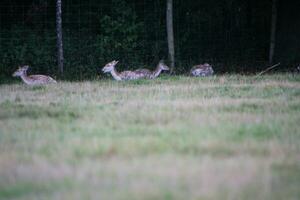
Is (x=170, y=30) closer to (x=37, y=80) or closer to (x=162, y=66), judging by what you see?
(x=162, y=66)

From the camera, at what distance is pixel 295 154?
682cm

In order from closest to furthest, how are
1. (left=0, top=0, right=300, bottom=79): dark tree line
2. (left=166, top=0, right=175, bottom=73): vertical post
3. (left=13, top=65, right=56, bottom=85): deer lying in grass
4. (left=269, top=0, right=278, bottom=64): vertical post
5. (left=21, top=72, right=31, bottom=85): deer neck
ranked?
(left=13, top=65, right=56, bottom=85): deer lying in grass < (left=21, top=72, right=31, bottom=85): deer neck < (left=166, top=0, right=175, bottom=73): vertical post < (left=269, top=0, right=278, bottom=64): vertical post < (left=0, top=0, right=300, bottom=79): dark tree line

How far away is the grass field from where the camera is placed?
5672 millimetres

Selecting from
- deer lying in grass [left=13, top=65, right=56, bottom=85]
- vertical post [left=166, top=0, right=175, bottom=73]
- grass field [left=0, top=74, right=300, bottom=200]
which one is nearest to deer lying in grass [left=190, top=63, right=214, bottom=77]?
vertical post [left=166, top=0, right=175, bottom=73]

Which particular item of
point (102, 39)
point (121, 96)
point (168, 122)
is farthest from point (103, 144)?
point (102, 39)

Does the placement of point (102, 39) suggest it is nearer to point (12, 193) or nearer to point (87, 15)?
point (87, 15)

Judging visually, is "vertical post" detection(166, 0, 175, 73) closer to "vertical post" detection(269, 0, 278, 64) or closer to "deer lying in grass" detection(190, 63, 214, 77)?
"deer lying in grass" detection(190, 63, 214, 77)

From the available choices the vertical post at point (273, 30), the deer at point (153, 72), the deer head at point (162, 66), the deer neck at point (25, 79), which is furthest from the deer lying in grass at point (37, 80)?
the vertical post at point (273, 30)

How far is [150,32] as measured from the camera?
2052cm

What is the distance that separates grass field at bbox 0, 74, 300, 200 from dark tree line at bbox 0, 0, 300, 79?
749 cm

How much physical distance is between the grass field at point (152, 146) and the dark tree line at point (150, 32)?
7.49m

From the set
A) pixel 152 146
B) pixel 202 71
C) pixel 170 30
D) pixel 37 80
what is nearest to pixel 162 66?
pixel 202 71

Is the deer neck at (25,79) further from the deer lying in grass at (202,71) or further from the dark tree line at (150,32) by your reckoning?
the deer lying in grass at (202,71)

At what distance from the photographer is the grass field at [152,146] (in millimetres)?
5672
